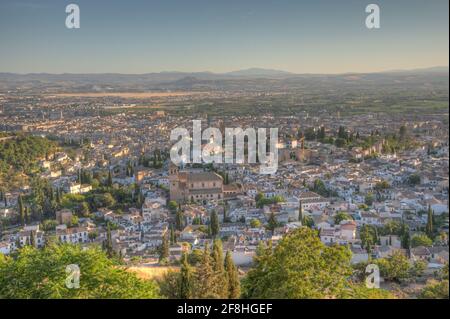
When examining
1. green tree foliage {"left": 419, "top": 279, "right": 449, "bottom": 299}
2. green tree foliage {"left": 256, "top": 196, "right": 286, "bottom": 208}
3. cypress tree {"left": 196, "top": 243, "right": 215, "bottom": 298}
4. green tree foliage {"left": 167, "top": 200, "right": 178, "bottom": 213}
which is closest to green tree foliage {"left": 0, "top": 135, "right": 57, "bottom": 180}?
green tree foliage {"left": 167, "top": 200, "right": 178, "bottom": 213}

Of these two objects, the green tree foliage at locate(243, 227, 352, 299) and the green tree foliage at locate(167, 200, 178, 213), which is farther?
the green tree foliage at locate(167, 200, 178, 213)

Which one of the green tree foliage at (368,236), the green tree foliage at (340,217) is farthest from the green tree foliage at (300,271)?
the green tree foliage at (340,217)

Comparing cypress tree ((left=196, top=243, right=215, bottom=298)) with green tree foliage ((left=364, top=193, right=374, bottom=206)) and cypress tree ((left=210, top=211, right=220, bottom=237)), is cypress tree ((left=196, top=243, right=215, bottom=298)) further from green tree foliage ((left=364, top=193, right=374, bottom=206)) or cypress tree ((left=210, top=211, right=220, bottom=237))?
green tree foliage ((left=364, top=193, right=374, bottom=206))

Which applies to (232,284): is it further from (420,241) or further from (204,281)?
(420,241)

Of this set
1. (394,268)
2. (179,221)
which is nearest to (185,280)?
(394,268)

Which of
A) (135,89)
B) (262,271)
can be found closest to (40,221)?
(135,89)

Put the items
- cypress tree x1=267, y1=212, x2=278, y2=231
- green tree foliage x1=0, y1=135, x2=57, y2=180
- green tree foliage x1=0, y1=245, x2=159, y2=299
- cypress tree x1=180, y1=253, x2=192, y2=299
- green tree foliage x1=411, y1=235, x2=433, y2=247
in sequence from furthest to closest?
green tree foliage x1=0, y1=135, x2=57, y2=180 < cypress tree x1=267, y1=212, x2=278, y2=231 < green tree foliage x1=411, y1=235, x2=433, y2=247 < cypress tree x1=180, y1=253, x2=192, y2=299 < green tree foliage x1=0, y1=245, x2=159, y2=299
